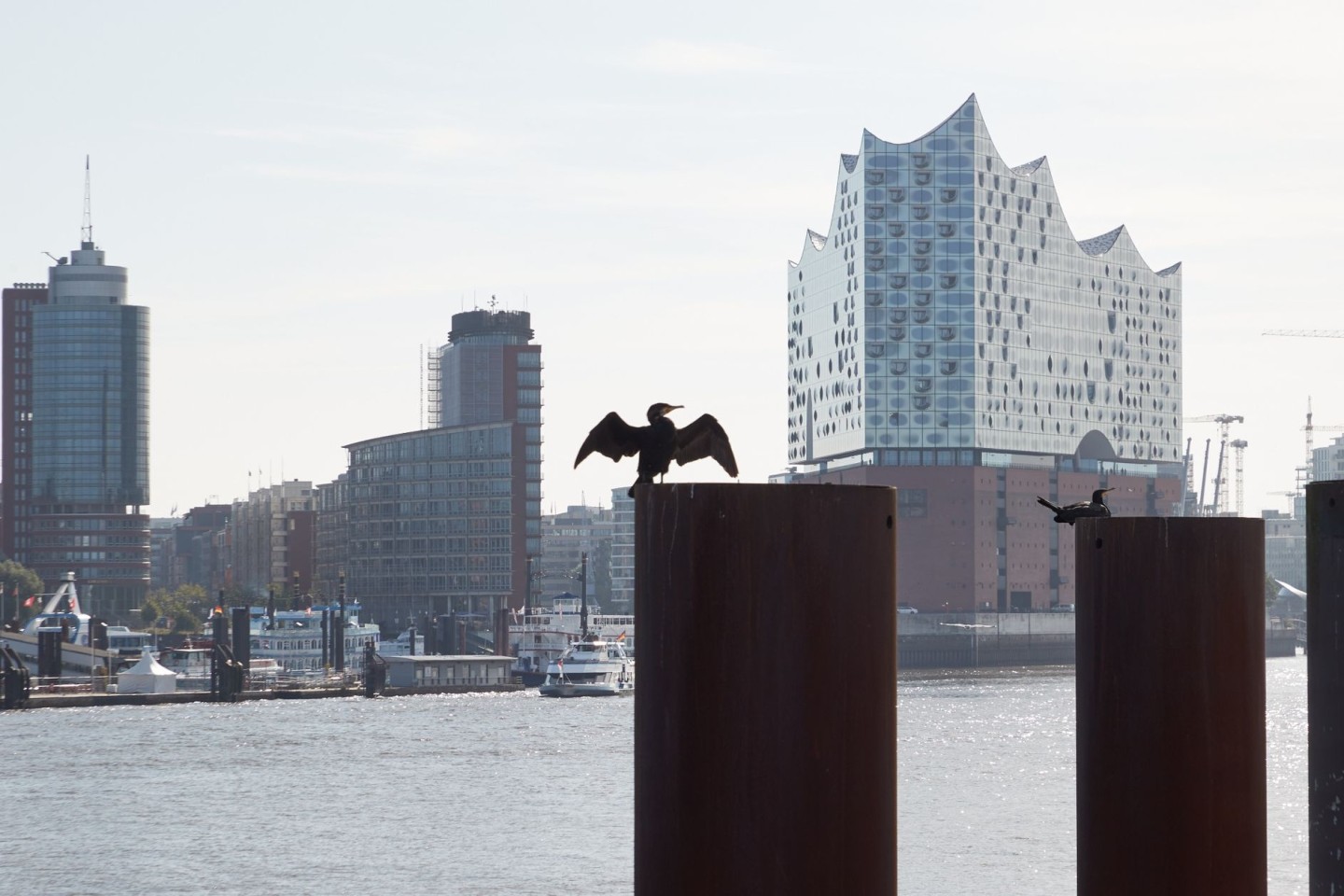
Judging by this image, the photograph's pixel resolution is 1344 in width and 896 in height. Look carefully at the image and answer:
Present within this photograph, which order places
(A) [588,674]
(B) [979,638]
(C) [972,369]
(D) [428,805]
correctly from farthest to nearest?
(C) [972,369], (B) [979,638], (A) [588,674], (D) [428,805]

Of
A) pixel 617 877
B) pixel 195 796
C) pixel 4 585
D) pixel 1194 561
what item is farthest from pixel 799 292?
pixel 1194 561

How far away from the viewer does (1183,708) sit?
21.7 ft

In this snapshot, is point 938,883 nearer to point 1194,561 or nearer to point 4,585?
point 1194,561

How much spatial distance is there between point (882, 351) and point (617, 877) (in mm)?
129737

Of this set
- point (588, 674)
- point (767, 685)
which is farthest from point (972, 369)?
point (767, 685)

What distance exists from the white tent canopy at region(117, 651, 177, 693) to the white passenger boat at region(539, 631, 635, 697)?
916 inches

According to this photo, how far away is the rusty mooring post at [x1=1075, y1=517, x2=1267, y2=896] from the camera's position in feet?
21.7

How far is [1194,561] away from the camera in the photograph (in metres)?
6.63

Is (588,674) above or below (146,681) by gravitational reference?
above

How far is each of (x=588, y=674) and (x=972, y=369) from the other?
50200 millimetres

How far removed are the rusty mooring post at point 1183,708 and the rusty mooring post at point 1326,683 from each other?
→ 569 millimetres

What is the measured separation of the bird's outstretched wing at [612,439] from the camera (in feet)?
22.8

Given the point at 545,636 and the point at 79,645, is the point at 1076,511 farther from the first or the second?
the point at 79,645

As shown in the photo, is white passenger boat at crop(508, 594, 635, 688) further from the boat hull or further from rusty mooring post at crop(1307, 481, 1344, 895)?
rusty mooring post at crop(1307, 481, 1344, 895)
